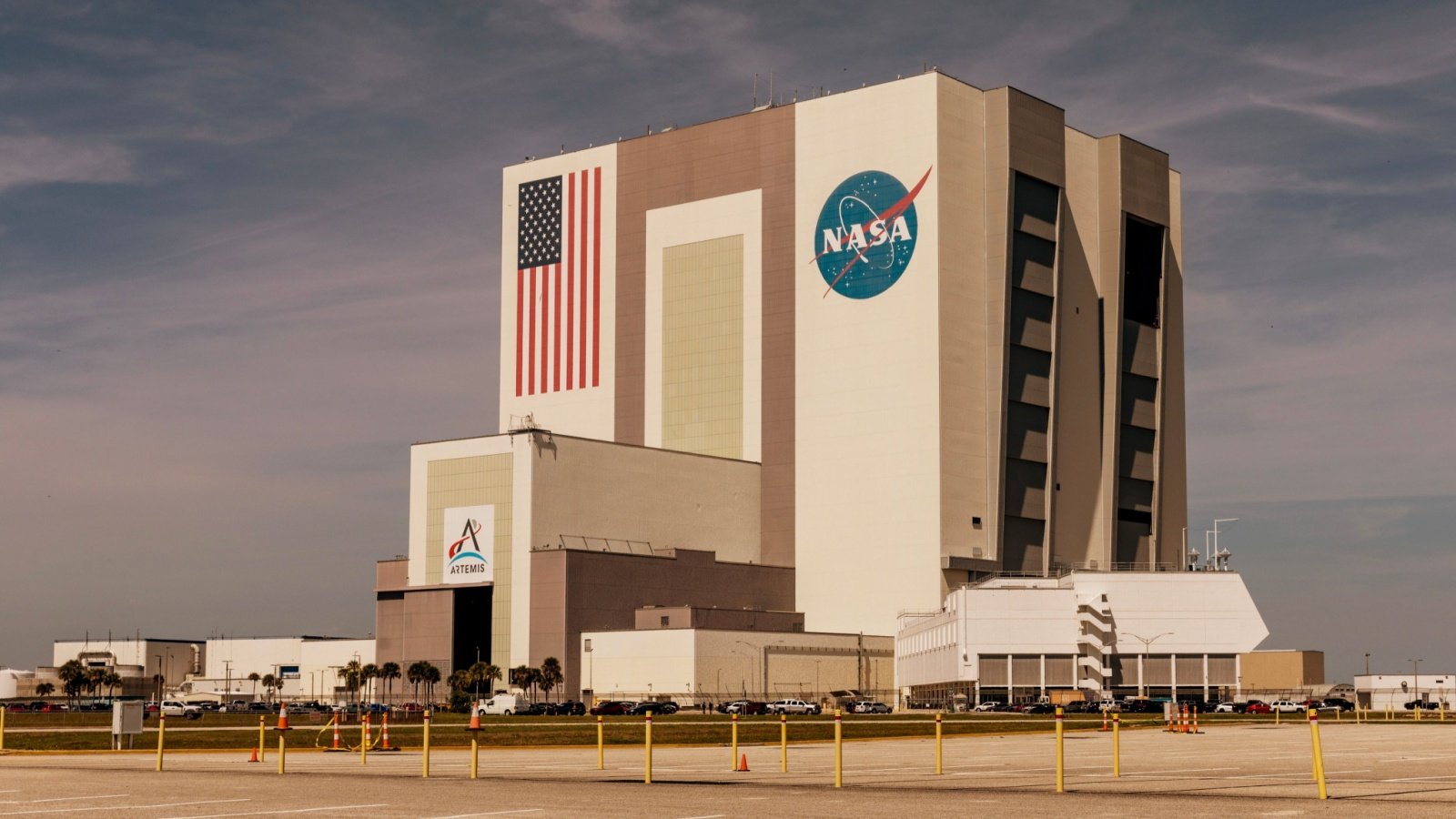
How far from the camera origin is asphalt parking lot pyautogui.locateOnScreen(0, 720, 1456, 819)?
27844 millimetres

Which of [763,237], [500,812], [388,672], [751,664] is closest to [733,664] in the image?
[751,664]

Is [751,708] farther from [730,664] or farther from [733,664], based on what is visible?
[733,664]

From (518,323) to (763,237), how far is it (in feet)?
110

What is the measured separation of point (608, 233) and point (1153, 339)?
60117 millimetres

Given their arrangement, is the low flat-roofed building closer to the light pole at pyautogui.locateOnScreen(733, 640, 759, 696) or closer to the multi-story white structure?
the light pole at pyautogui.locateOnScreen(733, 640, 759, 696)

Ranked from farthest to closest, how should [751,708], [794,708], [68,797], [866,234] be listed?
[866,234] → [751,708] → [794,708] → [68,797]

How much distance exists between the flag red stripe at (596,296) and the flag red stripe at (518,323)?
30.7 feet

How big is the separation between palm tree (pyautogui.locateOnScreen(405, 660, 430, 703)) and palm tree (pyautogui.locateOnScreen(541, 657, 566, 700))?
13.9 metres

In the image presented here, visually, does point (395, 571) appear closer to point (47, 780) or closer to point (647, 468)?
point (647, 468)

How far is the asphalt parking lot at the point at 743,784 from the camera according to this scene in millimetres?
27844

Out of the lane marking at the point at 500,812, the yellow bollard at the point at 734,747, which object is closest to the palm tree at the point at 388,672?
the yellow bollard at the point at 734,747

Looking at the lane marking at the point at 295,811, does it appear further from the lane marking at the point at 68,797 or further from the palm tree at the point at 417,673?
the palm tree at the point at 417,673

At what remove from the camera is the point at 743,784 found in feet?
118

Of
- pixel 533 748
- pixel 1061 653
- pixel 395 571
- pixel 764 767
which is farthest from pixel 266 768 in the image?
pixel 395 571
